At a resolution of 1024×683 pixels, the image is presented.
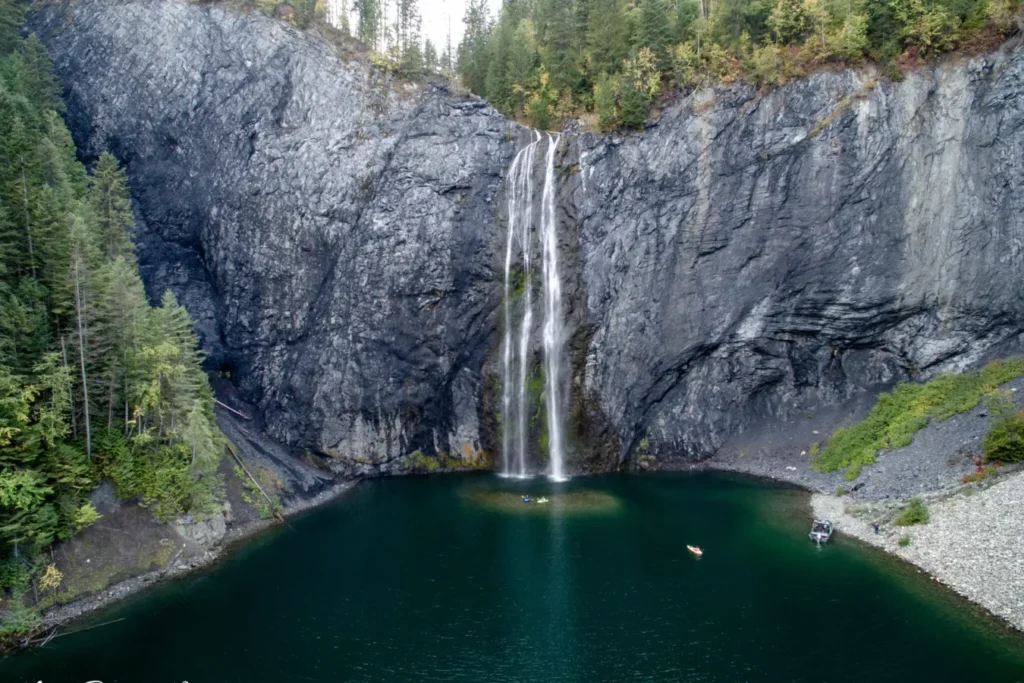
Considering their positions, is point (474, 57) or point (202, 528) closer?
point (202, 528)

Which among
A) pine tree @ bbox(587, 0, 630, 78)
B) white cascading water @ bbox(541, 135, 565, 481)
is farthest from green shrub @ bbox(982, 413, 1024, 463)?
pine tree @ bbox(587, 0, 630, 78)

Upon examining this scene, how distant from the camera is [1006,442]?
92.0 ft

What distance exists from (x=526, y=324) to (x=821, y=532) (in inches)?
822

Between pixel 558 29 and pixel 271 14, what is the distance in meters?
19.7

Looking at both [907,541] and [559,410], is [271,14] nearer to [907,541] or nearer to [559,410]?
[559,410]

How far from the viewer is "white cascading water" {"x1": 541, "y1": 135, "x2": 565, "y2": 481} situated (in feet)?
137

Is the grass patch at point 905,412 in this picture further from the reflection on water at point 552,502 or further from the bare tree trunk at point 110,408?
the bare tree trunk at point 110,408

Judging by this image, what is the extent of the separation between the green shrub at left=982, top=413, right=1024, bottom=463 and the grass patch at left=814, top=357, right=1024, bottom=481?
4680mm

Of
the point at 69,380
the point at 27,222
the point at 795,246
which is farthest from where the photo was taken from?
the point at 795,246

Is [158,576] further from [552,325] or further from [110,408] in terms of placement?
[552,325]

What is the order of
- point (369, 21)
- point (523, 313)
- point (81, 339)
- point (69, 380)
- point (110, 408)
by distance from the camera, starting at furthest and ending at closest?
point (369, 21) → point (523, 313) → point (110, 408) → point (81, 339) → point (69, 380)

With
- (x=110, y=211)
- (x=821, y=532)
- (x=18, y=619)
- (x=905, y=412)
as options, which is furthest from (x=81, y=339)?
(x=905, y=412)

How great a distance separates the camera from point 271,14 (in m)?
46.1

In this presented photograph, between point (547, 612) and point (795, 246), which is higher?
point (795, 246)
